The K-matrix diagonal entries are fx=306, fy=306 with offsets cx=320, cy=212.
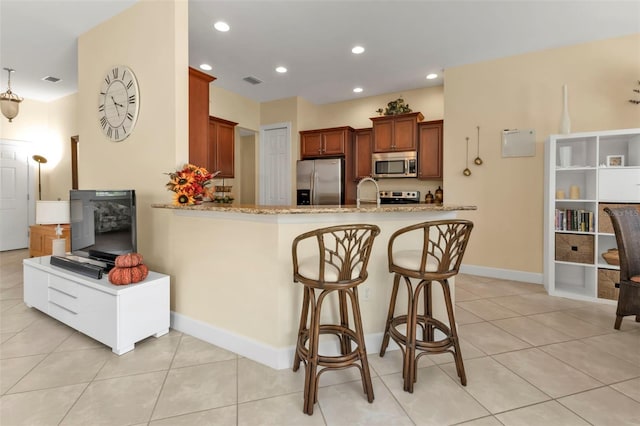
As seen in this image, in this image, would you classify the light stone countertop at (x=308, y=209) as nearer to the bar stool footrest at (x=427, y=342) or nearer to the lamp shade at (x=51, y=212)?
the bar stool footrest at (x=427, y=342)

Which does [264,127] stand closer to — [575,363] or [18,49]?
[18,49]

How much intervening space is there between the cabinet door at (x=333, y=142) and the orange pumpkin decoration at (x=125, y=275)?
12.7 ft

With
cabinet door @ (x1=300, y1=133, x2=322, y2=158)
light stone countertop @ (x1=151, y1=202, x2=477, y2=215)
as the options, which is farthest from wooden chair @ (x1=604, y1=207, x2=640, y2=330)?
cabinet door @ (x1=300, y1=133, x2=322, y2=158)

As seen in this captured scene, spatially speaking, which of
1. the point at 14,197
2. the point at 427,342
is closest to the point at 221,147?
the point at 427,342

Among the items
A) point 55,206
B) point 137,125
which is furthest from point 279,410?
point 55,206

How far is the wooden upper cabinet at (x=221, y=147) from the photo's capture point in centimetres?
426

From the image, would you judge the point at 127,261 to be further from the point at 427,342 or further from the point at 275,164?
the point at 275,164

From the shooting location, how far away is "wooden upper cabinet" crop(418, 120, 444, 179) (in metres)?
4.81

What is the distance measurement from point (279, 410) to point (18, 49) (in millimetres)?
5026

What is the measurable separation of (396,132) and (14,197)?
23.1 feet

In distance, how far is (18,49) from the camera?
12.1ft

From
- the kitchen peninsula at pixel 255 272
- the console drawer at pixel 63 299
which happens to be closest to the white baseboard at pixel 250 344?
the kitchen peninsula at pixel 255 272

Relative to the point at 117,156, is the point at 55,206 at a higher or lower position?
lower

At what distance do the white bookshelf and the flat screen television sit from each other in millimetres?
4339
